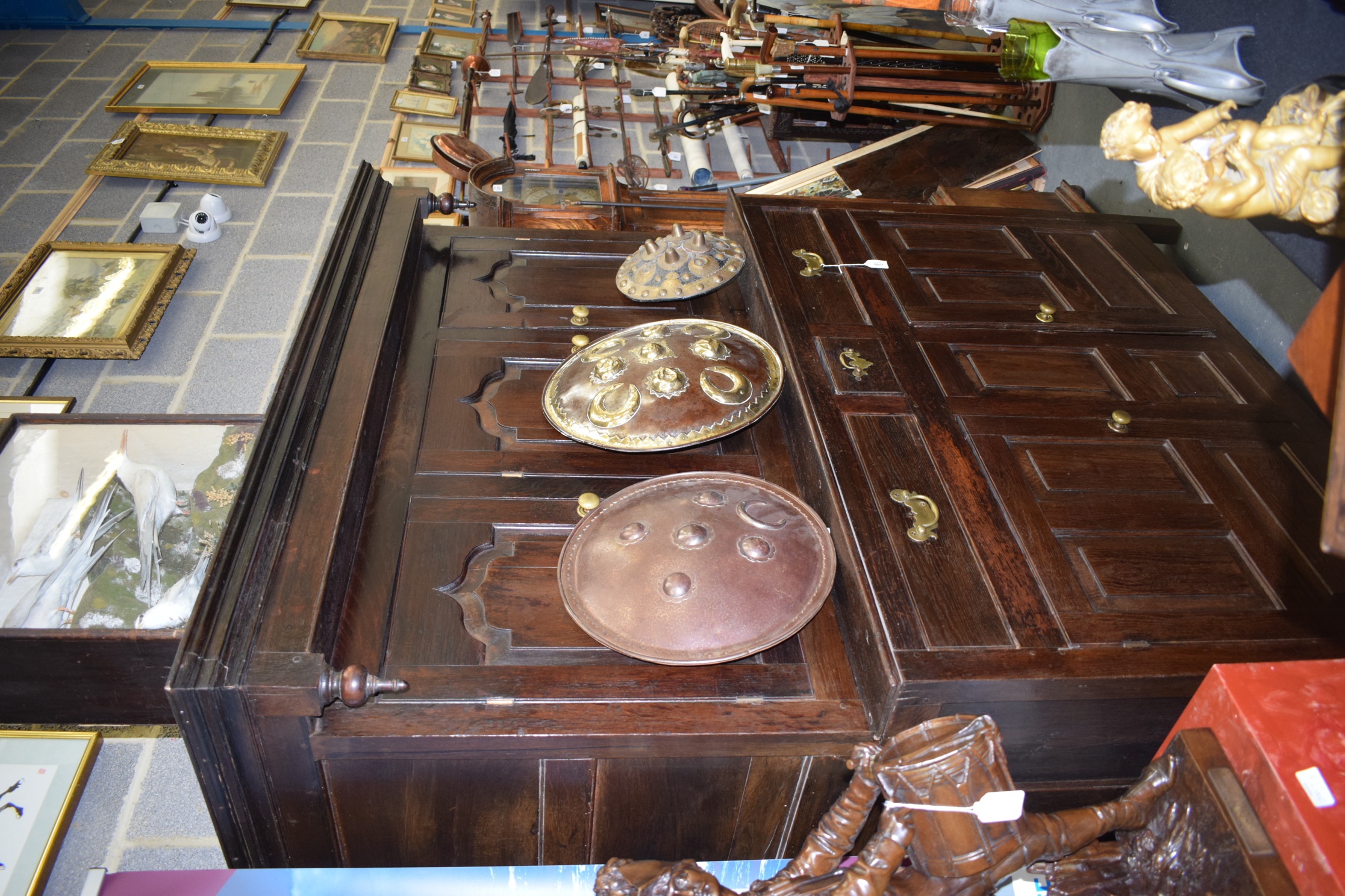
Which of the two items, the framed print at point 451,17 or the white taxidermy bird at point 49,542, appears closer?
the white taxidermy bird at point 49,542

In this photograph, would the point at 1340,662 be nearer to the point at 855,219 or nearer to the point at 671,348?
the point at 671,348

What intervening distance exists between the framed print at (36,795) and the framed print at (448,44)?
5.78 m

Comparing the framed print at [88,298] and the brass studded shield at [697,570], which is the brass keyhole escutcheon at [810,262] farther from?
the framed print at [88,298]

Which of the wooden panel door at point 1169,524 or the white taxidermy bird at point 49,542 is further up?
the wooden panel door at point 1169,524

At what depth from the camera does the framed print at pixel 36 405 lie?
3.55m

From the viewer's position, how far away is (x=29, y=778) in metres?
2.47

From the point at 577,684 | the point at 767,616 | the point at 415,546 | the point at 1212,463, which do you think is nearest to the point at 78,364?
the point at 415,546

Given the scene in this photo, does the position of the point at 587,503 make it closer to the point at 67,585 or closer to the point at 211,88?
the point at 67,585

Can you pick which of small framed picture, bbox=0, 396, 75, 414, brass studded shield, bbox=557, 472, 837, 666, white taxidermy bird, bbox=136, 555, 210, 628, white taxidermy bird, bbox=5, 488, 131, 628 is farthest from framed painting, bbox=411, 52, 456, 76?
brass studded shield, bbox=557, 472, 837, 666

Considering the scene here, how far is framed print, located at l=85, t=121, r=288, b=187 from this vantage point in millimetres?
5137

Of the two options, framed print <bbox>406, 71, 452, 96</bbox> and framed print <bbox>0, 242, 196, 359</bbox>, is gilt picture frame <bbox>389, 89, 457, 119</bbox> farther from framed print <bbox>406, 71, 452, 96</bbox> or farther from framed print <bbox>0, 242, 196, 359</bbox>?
framed print <bbox>0, 242, 196, 359</bbox>

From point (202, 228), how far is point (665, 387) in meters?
3.68

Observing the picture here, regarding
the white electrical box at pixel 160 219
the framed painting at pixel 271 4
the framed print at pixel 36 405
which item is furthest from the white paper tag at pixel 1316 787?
the framed painting at pixel 271 4

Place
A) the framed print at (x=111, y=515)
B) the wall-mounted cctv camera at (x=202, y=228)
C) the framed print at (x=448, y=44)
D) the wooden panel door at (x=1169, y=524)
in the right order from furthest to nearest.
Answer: the framed print at (x=448, y=44) < the wall-mounted cctv camera at (x=202, y=228) < the framed print at (x=111, y=515) < the wooden panel door at (x=1169, y=524)
